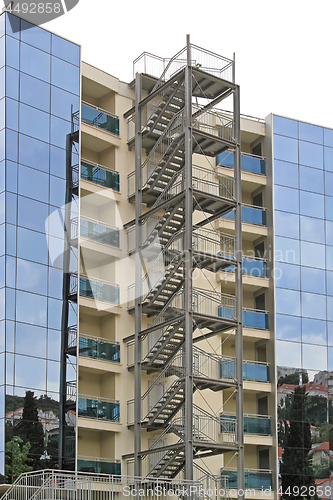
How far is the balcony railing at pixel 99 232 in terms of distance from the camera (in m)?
39.7

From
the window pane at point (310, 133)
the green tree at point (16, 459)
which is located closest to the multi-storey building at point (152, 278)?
the green tree at point (16, 459)

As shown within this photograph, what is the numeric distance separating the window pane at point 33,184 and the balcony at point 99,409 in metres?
10.5

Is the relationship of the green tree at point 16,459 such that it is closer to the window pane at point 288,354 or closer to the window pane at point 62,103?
the window pane at point 62,103

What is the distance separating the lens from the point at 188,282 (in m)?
36.4

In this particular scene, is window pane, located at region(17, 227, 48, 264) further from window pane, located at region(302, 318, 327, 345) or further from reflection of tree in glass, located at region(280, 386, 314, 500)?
reflection of tree in glass, located at region(280, 386, 314, 500)

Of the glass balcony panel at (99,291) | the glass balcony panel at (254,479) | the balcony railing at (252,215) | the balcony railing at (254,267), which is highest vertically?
the balcony railing at (252,215)

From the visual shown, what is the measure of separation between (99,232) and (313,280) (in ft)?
48.5

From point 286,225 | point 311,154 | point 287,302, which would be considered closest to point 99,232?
point 287,302

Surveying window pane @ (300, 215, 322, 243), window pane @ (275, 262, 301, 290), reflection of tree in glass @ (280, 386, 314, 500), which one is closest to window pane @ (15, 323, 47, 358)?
reflection of tree in glass @ (280, 386, 314, 500)

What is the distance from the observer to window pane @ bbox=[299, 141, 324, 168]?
48594 mm

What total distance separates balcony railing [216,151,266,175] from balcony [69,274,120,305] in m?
11.6

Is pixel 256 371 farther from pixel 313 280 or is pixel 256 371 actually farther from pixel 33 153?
pixel 33 153

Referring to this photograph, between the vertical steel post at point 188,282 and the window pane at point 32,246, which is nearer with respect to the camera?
the vertical steel post at point 188,282

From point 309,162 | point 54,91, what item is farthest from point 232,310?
point 54,91
